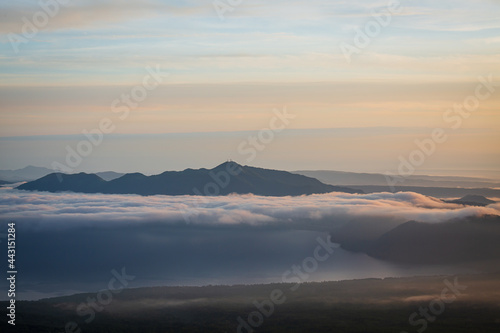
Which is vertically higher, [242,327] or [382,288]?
[382,288]

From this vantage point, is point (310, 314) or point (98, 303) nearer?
point (310, 314)

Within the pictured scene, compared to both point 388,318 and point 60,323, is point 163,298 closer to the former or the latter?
point 60,323

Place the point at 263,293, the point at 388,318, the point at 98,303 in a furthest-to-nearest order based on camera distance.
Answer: the point at 263,293
the point at 98,303
the point at 388,318

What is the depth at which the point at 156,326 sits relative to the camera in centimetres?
9488

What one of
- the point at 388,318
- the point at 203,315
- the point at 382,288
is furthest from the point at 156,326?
the point at 382,288

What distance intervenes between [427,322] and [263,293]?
134 ft

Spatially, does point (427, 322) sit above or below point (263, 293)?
below

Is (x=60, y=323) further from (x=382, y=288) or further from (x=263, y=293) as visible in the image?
(x=382, y=288)

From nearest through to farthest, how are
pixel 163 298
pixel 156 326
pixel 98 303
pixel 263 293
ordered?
pixel 156 326 < pixel 98 303 < pixel 163 298 < pixel 263 293

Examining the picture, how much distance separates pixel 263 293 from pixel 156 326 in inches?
1525

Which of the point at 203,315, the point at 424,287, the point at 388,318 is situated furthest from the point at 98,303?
the point at 424,287

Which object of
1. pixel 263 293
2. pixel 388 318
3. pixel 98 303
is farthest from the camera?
pixel 263 293

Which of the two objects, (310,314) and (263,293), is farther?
(263,293)

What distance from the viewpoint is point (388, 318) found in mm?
101312
